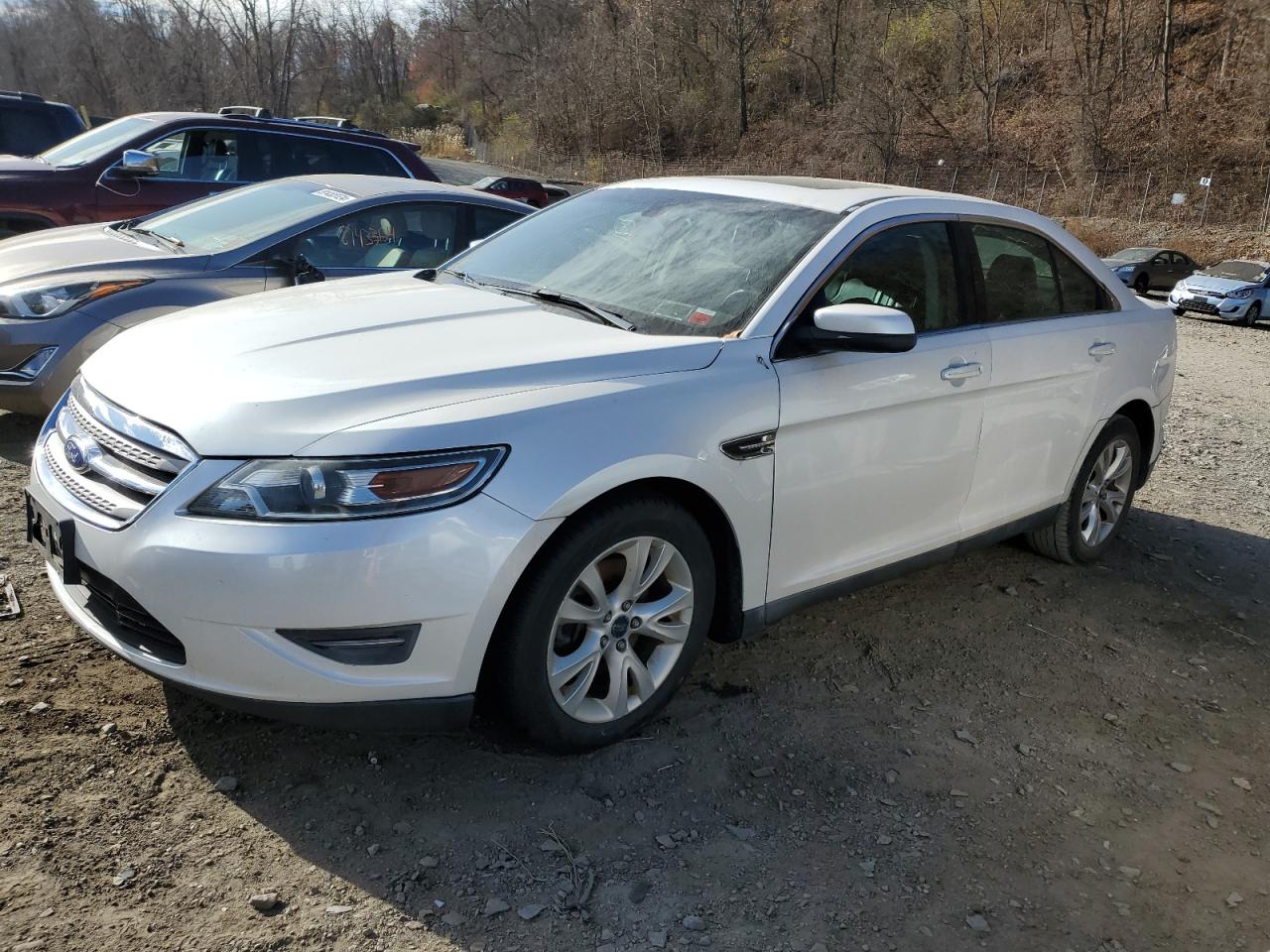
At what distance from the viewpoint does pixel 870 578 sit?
12.1 ft

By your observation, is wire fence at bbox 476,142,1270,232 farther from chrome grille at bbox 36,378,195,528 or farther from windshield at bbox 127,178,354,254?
chrome grille at bbox 36,378,195,528

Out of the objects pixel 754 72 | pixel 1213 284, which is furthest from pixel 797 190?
pixel 754 72

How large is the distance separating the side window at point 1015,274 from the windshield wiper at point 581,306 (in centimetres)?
157

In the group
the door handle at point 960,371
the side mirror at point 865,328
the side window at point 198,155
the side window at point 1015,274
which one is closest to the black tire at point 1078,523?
the side window at point 1015,274

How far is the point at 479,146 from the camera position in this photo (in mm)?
57812

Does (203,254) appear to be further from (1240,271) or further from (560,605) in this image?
(1240,271)

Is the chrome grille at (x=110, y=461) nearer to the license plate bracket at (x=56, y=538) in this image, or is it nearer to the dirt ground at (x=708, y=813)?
the license plate bracket at (x=56, y=538)

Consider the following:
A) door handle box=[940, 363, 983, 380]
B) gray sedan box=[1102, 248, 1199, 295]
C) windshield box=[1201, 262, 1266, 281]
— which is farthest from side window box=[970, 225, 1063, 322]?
gray sedan box=[1102, 248, 1199, 295]

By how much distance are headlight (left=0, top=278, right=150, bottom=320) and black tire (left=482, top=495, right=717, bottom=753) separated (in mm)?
3624

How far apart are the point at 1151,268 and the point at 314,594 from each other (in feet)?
92.3

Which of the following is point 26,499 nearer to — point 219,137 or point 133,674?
point 133,674

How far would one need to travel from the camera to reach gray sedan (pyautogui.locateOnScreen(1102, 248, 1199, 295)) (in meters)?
25.9

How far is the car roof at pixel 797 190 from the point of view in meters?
3.75

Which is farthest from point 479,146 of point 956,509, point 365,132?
point 956,509
